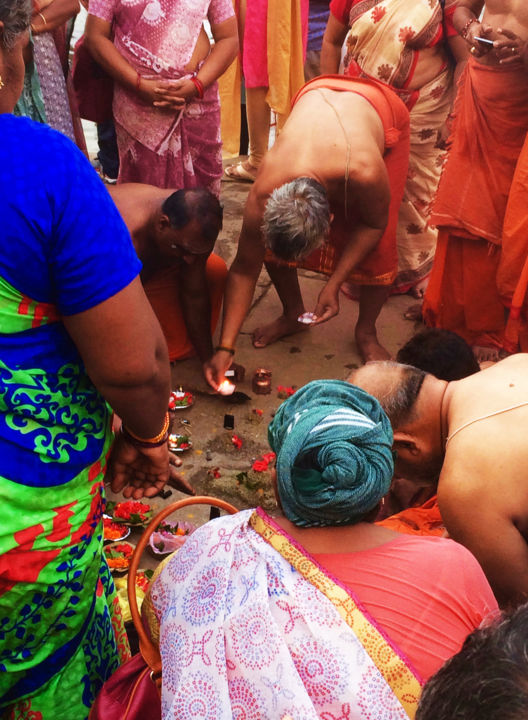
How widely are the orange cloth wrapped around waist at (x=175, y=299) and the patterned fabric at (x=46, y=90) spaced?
948 mm

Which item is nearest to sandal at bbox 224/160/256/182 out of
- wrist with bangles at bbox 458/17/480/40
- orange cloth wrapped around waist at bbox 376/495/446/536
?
wrist with bangles at bbox 458/17/480/40

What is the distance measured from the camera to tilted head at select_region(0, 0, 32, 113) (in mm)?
1274

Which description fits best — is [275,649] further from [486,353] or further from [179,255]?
[486,353]

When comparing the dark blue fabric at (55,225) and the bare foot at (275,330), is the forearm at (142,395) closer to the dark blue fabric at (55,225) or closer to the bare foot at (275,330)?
the dark blue fabric at (55,225)

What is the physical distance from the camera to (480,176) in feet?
13.0

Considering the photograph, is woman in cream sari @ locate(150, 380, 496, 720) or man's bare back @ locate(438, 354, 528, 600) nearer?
woman in cream sari @ locate(150, 380, 496, 720)

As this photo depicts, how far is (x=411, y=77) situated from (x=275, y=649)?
390 cm

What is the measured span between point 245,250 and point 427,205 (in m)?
1.56

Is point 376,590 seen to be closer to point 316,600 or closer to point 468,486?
point 316,600

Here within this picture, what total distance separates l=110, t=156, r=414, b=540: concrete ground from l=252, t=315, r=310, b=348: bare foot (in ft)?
0.13

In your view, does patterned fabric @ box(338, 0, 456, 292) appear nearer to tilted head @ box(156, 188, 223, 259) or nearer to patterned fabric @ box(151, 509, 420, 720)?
tilted head @ box(156, 188, 223, 259)

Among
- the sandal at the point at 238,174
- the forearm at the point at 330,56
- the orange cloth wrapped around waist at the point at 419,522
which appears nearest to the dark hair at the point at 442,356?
the orange cloth wrapped around waist at the point at 419,522

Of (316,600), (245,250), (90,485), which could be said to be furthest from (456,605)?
(245,250)

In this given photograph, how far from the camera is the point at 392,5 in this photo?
13.8 feet
